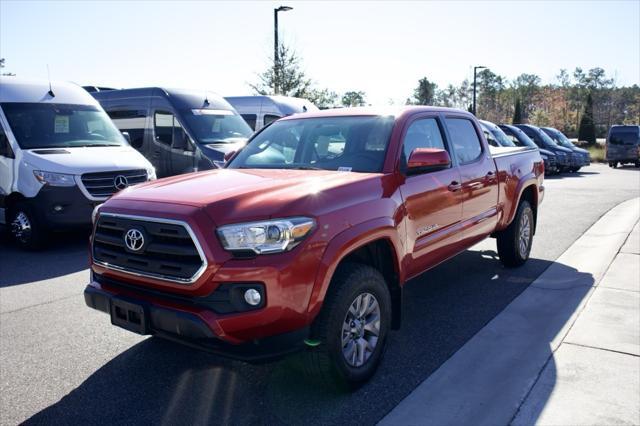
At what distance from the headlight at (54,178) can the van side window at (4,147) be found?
2.23 feet

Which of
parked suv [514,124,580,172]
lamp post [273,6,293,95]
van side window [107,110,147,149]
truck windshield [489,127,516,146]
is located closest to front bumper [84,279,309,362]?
van side window [107,110,147,149]

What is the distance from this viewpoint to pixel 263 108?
46.1ft

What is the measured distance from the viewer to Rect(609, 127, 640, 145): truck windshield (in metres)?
24.8

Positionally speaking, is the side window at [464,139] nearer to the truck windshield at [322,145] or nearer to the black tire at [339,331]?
the truck windshield at [322,145]

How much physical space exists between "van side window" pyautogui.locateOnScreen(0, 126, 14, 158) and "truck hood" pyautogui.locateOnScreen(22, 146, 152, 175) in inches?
13.0

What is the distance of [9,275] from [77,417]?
394 centimetres

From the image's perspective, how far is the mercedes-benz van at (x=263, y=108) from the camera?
45.8ft

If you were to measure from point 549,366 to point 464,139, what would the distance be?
2.37m

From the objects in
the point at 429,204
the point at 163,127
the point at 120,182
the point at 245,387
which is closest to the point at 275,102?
the point at 163,127

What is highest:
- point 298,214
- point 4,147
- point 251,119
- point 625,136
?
point 251,119

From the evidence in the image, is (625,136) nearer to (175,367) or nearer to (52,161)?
(52,161)

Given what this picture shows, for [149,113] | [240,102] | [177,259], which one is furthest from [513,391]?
[240,102]

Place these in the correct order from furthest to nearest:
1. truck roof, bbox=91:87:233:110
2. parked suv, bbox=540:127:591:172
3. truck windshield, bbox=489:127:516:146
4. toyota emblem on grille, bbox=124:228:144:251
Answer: parked suv, bbox=540:127:591:172
truck windshield, bbox=489:127:516:146
truck roof, bbox=91:87:233:110
toyota emblem on grille, bbox=124:228:144:251

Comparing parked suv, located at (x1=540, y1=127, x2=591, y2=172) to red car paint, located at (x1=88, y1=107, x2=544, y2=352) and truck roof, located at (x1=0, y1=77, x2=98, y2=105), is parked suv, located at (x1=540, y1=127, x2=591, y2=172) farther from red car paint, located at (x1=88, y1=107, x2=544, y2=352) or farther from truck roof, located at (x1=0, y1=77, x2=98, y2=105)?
red car paint, located at (x1=88, y1=107, x2=544, y2=352)
